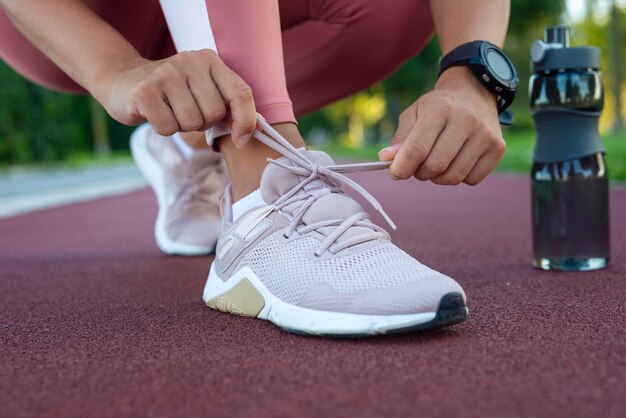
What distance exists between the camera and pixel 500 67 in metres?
1.23

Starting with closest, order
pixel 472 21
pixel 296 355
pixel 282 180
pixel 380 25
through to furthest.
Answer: pixel 296 355
pixel 282 180
pixel 472 21
pixel 380 25

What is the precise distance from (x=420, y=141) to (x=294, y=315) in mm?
308

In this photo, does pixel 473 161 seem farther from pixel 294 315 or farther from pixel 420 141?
pixel 294 315

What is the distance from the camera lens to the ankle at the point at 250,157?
1167mm

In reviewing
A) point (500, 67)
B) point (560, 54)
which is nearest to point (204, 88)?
point (500, 67)

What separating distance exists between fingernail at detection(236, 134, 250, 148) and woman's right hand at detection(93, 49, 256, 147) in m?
0.02

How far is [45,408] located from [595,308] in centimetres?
83

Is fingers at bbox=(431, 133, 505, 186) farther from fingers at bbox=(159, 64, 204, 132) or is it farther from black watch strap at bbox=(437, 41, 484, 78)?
fingers at bbox=(159, 64, 204, 132)

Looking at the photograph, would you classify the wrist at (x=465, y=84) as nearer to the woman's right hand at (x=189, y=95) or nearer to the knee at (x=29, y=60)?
the woman's right hand at (x=189, y=95)

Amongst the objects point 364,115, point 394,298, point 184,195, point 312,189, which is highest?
point 312,189

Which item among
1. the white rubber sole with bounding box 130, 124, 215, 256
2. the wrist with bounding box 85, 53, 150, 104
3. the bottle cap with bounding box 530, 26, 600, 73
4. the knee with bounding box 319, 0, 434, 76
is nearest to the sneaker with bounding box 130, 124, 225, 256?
the white rubber sole with bounding box 130, 124, 215, 256

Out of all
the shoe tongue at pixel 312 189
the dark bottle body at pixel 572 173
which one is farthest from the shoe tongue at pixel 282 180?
the dark bottle body at pixel 572 173

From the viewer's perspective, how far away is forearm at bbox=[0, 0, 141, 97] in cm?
116

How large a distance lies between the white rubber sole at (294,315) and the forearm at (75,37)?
1.24 ft
